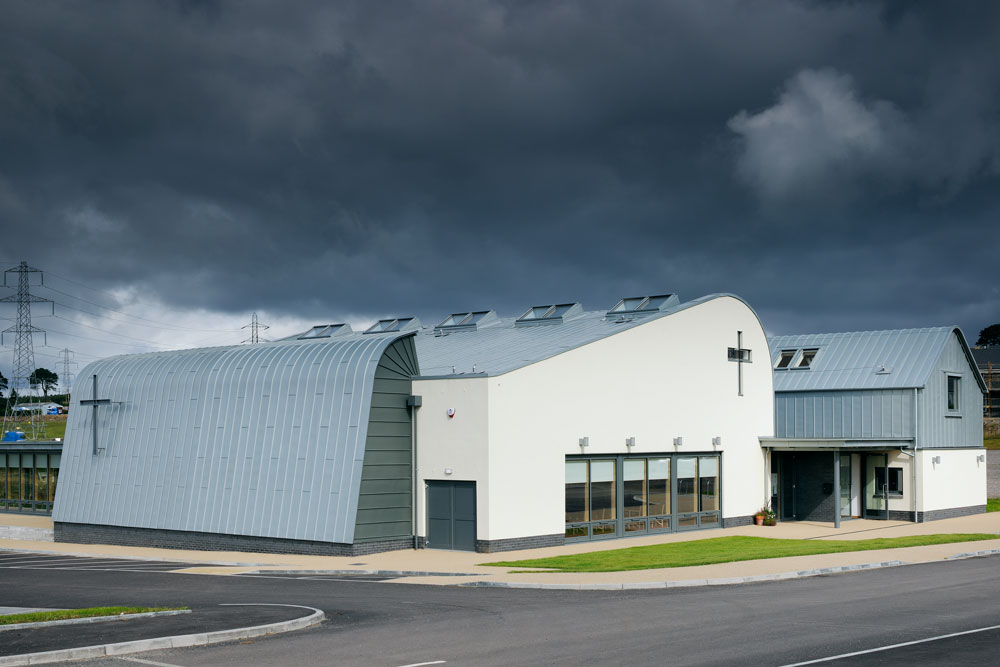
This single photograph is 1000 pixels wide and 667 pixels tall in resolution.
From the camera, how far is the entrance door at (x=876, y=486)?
39.8m

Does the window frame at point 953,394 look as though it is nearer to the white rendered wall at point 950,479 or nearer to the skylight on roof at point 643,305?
the white rendered wall at point 950,479

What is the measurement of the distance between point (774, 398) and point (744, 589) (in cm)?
2083

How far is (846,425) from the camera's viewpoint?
41.1 meters

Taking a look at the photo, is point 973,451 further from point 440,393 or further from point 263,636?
point 263,636

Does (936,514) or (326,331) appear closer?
(936,514)

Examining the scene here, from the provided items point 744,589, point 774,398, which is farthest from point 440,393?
point 774,398

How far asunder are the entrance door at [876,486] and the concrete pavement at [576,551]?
1057 millimetres

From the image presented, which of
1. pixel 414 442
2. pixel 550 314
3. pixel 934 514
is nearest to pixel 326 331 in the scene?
pixel 550 314

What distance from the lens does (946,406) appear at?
1628 inches

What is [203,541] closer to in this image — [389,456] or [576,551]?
[389,456]

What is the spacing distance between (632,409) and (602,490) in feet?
9.41

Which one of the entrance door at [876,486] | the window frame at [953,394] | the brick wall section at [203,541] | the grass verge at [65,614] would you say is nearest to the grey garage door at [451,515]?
the brick wall section at [203,541]

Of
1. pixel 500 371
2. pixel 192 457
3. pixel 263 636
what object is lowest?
pixel 263 636

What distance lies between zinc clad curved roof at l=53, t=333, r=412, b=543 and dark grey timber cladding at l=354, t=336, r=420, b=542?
0.87 feet
